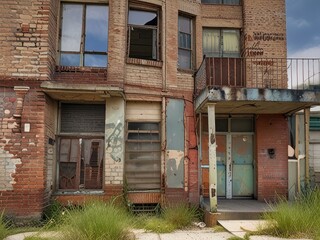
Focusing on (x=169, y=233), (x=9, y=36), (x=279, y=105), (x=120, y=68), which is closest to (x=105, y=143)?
(x=120, y=68)

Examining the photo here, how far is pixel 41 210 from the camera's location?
850 cm

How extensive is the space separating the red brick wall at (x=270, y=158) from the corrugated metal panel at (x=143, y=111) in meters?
3.36

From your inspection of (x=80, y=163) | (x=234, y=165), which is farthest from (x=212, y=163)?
(x=80, y=163)

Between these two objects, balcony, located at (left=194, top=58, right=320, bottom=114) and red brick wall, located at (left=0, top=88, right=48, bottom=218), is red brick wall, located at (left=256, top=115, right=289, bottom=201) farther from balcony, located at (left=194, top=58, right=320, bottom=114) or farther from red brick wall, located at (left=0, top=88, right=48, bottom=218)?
red brick wall, located at (left=0, top=88, right=48, bottom=218)

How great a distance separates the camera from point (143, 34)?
10.4 metres

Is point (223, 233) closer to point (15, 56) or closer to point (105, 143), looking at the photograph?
point (105, 143)

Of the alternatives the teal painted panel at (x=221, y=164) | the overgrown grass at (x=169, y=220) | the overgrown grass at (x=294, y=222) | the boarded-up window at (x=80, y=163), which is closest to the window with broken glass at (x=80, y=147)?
the boarded-up window at (x=80, y=163)

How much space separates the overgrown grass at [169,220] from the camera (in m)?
7.98

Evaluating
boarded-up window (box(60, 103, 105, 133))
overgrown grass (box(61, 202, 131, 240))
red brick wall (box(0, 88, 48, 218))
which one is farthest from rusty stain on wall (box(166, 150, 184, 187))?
overgrown grass (box(61, 202, 131, 240))

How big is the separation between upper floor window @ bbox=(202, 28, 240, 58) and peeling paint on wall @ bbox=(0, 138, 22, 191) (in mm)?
6839

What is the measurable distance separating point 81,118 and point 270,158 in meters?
6.07

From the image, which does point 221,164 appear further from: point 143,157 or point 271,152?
point 143,157

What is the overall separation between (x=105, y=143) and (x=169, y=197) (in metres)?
2.46

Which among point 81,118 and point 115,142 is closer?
point 115,142
